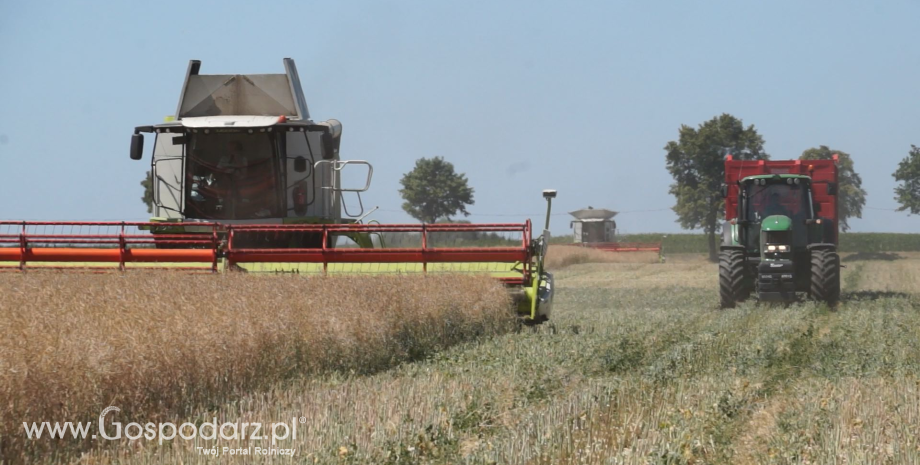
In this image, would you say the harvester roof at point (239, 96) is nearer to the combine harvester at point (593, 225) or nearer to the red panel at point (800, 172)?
the red panel at point (800, 172)

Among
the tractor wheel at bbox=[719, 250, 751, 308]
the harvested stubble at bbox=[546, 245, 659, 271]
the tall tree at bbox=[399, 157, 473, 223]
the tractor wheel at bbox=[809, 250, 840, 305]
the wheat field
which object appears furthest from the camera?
the tall tree at bbox=[399, 157, 473, 223]

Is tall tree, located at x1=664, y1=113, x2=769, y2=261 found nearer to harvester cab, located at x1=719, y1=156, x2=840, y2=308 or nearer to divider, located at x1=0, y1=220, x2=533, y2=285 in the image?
harvester cab, located at x1=719, y1=156, x2=840, y2=308

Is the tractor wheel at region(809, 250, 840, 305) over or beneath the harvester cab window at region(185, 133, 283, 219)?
beneath

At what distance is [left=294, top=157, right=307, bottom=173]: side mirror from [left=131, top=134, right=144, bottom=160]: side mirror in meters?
1.75

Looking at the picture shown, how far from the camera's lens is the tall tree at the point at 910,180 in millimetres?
69438

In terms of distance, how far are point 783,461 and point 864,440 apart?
26.1 inches

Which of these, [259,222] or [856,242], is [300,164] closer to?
[259,222]

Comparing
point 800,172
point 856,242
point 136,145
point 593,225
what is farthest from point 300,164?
point 856,242

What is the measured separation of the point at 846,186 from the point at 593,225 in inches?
850

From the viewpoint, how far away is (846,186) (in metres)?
70.4

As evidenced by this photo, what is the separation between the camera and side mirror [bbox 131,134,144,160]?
11.4 meters

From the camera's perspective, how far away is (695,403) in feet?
21.7

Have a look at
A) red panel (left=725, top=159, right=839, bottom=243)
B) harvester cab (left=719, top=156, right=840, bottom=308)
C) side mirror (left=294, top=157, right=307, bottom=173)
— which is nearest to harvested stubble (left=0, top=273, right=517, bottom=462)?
side mirror (left=294, top=157, right=307, bottom=173)

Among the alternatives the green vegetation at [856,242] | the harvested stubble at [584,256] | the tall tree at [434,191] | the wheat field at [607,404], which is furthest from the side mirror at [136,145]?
the tall tree at [434,191]
